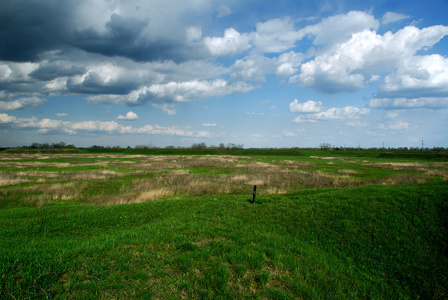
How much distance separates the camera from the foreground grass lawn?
659 cm

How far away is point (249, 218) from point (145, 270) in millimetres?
5768

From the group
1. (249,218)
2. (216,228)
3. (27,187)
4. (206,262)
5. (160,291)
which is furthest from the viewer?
(27,187)

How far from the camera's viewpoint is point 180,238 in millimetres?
9258

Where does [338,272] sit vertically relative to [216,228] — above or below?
below

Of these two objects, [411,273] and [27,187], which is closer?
[411,273]

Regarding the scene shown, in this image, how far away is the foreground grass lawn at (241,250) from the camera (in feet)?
21.6

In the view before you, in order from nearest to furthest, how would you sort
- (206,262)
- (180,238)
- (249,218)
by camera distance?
(206,262) < (180,238) < (249,218)

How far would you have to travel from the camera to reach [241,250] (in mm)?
8422

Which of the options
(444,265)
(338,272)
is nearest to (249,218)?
(338,272)

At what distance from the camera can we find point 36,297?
585 cm

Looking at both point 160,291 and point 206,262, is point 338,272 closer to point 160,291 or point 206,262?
point 206,262

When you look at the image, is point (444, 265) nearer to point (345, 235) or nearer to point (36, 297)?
point (345, 235)

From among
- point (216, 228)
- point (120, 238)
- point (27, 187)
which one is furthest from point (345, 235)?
point (27, 187)

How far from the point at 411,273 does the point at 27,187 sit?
30069mm
